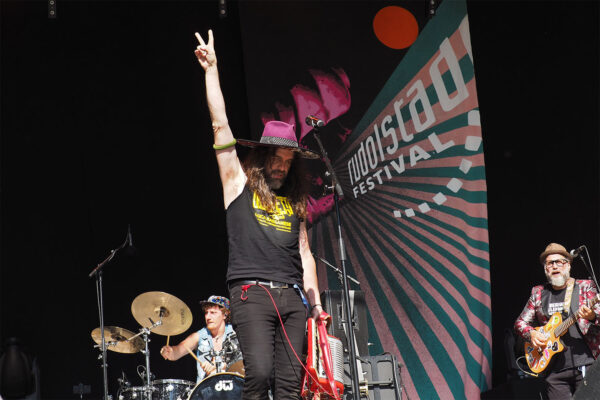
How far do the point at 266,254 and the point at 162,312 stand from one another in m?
3.14

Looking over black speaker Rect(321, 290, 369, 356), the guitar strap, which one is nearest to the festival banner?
the guitar strap

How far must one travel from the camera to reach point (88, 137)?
6.27 metres

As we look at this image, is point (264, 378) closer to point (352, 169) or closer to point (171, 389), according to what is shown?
point (171, 389)

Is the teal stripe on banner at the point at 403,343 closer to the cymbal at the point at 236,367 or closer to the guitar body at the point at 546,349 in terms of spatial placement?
the guitar body at the point at 546,349

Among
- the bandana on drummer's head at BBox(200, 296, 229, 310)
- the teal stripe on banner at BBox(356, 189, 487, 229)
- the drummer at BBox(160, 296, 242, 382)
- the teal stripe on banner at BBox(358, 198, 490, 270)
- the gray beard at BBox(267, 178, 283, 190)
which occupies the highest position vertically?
the gray beard at BBox(267, 178, 283, 190)

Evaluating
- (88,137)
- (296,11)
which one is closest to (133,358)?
(88,137)

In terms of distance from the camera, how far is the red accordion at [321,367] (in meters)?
2.83

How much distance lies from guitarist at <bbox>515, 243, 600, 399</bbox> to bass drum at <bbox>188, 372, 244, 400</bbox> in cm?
208

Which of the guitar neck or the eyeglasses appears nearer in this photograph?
the guitar neck

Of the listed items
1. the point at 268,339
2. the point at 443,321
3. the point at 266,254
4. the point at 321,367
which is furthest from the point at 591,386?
the point at 443,321

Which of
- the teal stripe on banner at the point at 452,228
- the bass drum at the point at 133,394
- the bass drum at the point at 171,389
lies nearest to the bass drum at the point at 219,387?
the bass drum at the point at 171,389

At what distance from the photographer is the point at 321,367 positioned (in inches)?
114

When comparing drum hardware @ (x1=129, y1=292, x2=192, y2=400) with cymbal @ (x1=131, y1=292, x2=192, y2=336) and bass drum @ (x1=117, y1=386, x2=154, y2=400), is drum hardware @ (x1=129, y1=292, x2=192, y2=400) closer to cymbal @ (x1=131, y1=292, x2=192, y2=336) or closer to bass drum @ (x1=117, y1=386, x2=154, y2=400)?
cymbal @ (x1=131, y1=292, x2=192, y2=336)

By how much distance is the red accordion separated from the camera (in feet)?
9.29
